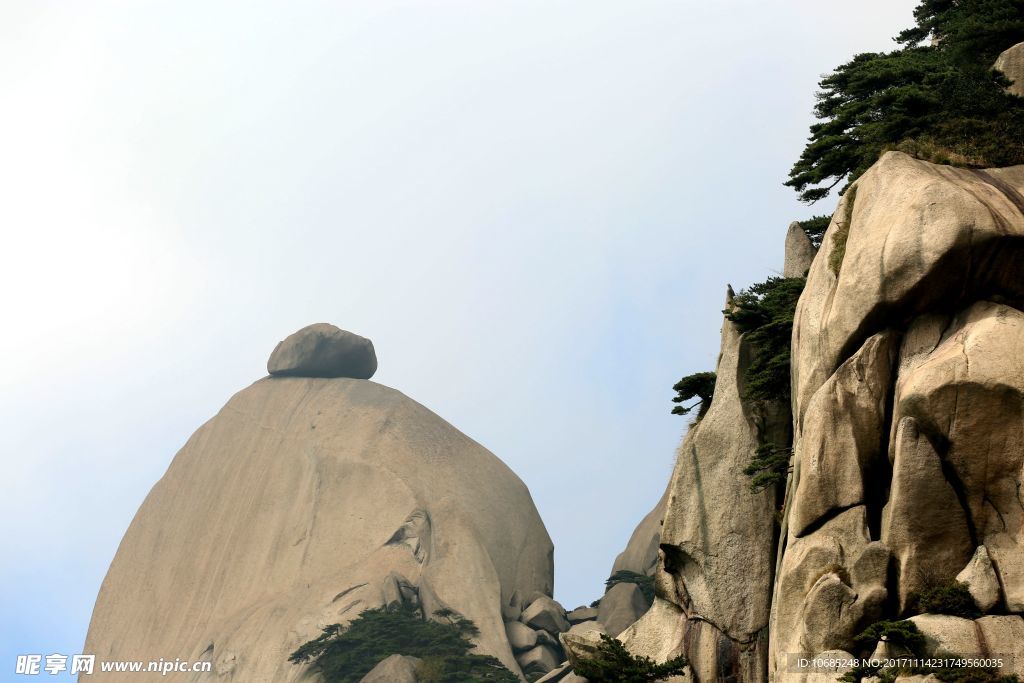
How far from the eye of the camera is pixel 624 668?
70.0ft

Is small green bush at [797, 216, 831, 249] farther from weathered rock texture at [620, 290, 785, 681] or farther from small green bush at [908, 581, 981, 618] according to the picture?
small green bush at [908, 581, 981, 618]

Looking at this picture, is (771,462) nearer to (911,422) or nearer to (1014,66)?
(911,422)

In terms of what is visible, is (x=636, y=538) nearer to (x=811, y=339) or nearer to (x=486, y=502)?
(x=486, y=502)

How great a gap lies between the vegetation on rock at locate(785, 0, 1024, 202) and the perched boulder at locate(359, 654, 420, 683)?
24.2 metres

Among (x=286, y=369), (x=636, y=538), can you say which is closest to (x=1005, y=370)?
(x=636, y=538)

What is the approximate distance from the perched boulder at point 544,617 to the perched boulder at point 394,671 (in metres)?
8.54

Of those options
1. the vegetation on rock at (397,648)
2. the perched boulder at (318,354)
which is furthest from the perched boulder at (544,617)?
the perched boulder at (318,354)

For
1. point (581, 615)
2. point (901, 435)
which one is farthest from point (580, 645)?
point (581, 615)

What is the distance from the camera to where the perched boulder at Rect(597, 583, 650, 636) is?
49688mm

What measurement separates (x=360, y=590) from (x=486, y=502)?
26.5ft

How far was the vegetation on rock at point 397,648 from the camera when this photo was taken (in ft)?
144

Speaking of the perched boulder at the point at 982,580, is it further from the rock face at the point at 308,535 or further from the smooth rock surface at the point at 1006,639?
the rock face at the point at 308,535

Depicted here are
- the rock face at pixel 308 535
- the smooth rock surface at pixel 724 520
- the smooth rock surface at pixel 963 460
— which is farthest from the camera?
the rock face at pixel 308 535

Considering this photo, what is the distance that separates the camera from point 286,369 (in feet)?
204
